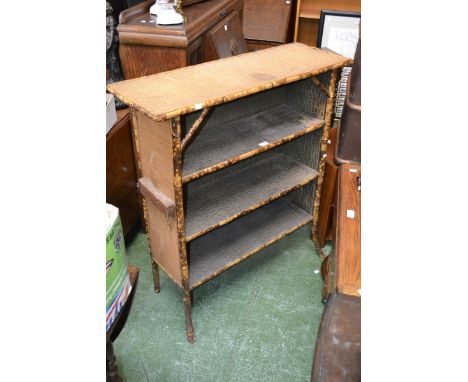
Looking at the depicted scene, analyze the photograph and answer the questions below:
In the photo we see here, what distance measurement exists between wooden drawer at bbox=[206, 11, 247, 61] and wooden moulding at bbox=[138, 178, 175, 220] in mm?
1114

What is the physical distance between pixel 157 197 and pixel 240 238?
0.69m

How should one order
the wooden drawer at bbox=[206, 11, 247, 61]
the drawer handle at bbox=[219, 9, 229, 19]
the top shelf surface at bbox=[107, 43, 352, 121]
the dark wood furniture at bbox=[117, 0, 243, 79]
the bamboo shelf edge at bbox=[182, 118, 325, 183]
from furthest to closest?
the drawer handle at bbox=[219, 9, 229, 19], the wooden drawer at bbox=[206, 11, 247, 61], the dark wood furniture at bbox=[117, 0, 243, 79], the bamboo shelf edge at bbox=[182, 118, 325, 183], the top shelf surface at bbox=[107, 43, 352, 121]

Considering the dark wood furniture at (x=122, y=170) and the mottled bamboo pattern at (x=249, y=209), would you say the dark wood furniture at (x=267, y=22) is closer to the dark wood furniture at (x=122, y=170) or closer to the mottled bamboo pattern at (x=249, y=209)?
the dark wood furniture at (x=122, y=170)

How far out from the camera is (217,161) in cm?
188

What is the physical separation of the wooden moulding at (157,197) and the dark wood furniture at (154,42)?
0.80 metres

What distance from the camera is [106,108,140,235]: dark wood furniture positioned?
91.1 inches

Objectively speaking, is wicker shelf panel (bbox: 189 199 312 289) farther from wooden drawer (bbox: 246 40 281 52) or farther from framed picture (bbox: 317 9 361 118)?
wooden drawer (bbox: 246 40 281 52)

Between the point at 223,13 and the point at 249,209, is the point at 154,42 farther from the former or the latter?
the point at 249,209

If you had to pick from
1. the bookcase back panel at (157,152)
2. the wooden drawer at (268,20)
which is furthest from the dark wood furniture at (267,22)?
the bookcase back panel at (157,152)

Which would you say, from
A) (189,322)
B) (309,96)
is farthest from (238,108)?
(189,322)

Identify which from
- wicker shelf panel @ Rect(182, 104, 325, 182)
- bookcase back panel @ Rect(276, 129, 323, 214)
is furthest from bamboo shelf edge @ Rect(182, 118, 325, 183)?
bookcase back panel @ Rect(276, 129, 323, 214)

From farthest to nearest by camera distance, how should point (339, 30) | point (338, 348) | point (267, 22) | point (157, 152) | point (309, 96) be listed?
point (267, 22) → point (339, 30) → point (309, 96) → point (157, 152) → point (338, 348)

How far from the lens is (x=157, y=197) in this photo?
72.4 inches

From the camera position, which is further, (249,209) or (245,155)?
(249,209)
